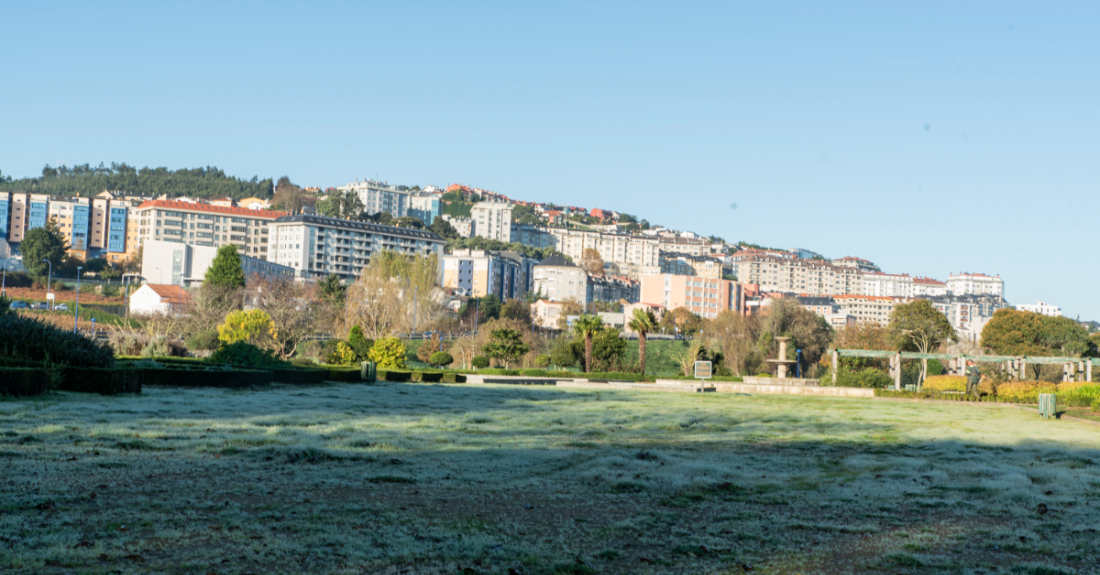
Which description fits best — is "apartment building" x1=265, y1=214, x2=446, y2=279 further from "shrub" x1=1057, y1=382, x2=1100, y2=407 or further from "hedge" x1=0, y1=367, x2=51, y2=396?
"hedge" x1=0, y1=367, x2=51, y2=396

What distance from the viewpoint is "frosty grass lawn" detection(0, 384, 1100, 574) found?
6.12 meters

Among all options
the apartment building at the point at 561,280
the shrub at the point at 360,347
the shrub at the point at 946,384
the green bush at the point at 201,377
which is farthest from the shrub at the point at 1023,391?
the apartment building at the point at 561,280

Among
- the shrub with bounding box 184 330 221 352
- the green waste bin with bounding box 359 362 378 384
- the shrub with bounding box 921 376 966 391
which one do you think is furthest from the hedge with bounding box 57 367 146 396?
the shrub with bounding box 921 376 966 391

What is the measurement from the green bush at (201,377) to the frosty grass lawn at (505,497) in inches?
223

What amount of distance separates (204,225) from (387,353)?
13242cm

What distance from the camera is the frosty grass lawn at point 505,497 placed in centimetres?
612

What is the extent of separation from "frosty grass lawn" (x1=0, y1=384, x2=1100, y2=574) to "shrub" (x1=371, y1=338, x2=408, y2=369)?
24866 mm

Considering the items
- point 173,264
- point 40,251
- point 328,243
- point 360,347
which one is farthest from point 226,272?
point 328,243

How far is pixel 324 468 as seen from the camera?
9719mm

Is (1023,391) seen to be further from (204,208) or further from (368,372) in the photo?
(204,208)

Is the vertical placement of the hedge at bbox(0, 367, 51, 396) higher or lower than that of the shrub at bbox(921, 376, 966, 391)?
higher

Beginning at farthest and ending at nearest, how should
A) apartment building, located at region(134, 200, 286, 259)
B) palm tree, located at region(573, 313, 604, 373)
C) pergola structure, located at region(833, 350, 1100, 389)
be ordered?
apartment building, located at region(134, 200, 286, 259), palm tree, located at region(573, 313, 604, 373), pergola structure, located at region(833, 350, 1100, 389)

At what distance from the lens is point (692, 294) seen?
164625 mm

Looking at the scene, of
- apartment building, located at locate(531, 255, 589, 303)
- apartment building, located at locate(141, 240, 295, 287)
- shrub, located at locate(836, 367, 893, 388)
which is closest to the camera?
shrub, located at locate(836, 367, 893, 388)
